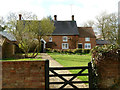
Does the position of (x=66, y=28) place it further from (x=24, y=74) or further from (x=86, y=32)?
(x=24, y=74)

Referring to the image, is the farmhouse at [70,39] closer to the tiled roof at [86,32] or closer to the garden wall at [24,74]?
the tiled roof at [86,32]

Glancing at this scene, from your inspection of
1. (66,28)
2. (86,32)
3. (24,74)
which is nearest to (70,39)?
(66,28)

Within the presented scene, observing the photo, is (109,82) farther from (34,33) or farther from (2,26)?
(2,26)

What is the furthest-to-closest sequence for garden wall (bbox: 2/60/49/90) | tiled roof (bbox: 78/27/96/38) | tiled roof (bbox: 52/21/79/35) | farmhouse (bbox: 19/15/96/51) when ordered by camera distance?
tiled roof (bbox: 78/27/96/38)
tiled roof (bbox: 52/21/79/35)
farmhouse (bbox: 19/15/96/51)
garden wall (bbox: 2/60/49/90)

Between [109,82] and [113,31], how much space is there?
1951 centimetres

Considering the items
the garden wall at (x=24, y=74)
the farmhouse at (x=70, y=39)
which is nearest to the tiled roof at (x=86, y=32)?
the farmhouse at (x=70, y=39)

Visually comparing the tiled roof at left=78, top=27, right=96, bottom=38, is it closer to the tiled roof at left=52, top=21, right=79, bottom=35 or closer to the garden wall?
the tiled roof at left=52, top=21, right=79, bottom=35

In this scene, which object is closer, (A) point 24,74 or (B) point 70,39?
(A) point 24,74

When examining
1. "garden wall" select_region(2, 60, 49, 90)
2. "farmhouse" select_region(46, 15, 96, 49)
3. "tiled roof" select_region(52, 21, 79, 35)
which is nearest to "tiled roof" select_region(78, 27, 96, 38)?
"farmhouse" select_region(46, 15, 96, 49)

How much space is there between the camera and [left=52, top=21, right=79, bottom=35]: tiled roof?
120ft

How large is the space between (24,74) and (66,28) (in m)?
33.3

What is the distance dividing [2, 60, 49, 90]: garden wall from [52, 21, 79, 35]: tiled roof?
3152cm

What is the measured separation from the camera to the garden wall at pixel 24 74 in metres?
5.18

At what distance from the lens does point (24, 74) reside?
5211 mm
